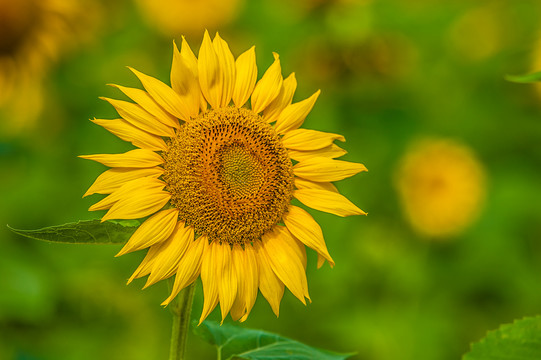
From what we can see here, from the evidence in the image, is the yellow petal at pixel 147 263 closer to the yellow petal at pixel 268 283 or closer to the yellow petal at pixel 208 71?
the yellow petal at pixel 268 283

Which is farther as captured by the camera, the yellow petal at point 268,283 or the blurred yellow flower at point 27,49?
the blurred yellow flower at point 27,49

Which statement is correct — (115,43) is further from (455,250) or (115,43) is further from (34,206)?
(455,250)

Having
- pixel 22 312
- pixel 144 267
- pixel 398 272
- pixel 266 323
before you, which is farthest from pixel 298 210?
pixel 398 272

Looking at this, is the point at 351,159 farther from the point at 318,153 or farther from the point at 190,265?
the point at 190,265

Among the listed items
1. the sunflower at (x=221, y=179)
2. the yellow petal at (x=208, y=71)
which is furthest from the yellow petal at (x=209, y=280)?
the yellow petal at (x=208, y=71)

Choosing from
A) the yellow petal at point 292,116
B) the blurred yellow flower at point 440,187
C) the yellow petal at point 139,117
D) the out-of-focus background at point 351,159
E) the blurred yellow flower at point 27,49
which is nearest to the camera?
the yellow petal at point 139,117

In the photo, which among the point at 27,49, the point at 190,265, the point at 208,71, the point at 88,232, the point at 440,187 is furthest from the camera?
the point at 440,187

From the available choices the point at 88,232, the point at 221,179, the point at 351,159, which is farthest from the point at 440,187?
the point at 88,232
